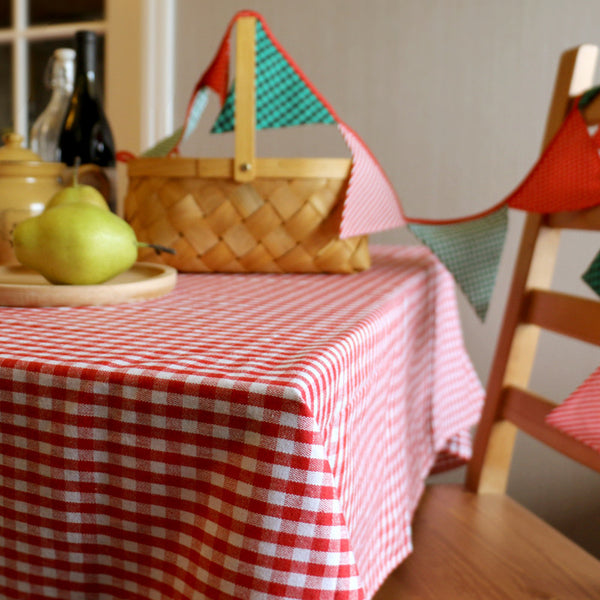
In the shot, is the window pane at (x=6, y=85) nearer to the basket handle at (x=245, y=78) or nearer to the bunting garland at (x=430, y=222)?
the bunting garland at (x=430, y=222)

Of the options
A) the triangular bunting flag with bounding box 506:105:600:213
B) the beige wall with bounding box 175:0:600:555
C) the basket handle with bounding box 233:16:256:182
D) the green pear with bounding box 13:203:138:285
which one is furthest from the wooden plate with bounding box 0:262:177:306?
the beige wall with bounding box 175:0:600:555

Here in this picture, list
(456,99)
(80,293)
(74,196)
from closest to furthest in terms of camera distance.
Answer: (80,293) → (74,196) → (456,99)

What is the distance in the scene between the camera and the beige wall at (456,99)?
4.34ft

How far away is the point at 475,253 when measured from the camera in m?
0.86

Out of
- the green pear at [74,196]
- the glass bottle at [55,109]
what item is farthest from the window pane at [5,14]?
the green pear at [74,196]

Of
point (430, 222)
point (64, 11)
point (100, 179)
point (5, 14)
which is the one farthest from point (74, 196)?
point (5, 14)

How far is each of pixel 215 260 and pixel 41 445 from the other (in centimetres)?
46

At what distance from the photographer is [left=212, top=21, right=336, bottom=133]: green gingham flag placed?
776 millimetres

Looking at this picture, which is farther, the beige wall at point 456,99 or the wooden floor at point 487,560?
the beige wall at point 456,99

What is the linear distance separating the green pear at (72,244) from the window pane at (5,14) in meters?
1.50

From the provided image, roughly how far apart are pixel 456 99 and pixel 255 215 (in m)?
0.77

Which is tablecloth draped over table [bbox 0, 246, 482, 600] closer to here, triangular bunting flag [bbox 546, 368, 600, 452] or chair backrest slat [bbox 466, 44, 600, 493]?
triangular bunting flag [bbox 546, 368, 600, 452]

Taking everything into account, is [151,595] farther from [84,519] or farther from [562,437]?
[562,437]

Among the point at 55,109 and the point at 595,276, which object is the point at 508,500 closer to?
the point at 595,276
